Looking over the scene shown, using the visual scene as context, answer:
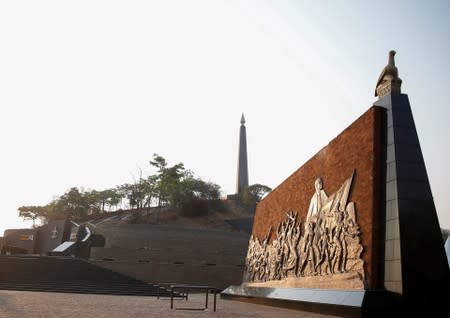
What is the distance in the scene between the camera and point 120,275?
1995 cm

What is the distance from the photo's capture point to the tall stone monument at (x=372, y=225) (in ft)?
22.5

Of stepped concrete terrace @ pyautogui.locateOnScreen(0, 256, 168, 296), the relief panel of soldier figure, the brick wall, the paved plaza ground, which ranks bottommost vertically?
stepped concrete terrace @ pyautogui.locateOnScreen(0, 256, 168, 296)

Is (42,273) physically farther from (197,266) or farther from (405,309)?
(405,309)

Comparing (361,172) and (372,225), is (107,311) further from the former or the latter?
→ (361,172)

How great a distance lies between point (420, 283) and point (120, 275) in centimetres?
1568

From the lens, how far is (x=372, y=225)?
739 cm

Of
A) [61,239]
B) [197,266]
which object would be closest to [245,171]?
[61,239]

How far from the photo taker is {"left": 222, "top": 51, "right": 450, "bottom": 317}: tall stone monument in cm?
685

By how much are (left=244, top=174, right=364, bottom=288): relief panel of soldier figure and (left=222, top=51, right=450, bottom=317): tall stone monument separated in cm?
2

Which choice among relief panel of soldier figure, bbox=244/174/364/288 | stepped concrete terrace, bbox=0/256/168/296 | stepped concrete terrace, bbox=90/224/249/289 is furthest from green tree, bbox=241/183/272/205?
relief panel of soldier figure, bbox=244/174/364/288

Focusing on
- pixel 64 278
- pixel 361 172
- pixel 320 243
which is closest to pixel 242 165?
pixel 64 278

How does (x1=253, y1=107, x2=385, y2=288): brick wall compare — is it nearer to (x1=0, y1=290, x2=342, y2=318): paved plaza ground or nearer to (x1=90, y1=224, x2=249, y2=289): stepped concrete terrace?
(x1=0, y1=290, x2=342, y2=318): paved plaza ground

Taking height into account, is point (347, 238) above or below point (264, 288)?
above

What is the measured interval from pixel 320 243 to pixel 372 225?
190 centimetres
